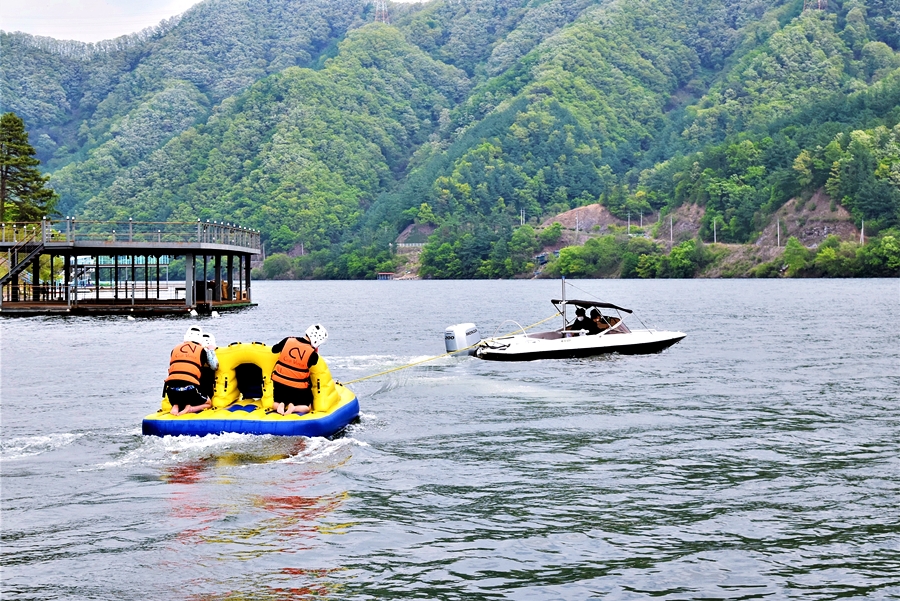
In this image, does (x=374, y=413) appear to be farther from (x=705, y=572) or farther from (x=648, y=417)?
(x=705, y=572)

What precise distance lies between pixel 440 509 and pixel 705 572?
4.71 m

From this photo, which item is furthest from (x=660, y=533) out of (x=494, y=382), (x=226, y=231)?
(x=226, y=231)

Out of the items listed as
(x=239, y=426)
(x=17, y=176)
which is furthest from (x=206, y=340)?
(x=17, y=176)

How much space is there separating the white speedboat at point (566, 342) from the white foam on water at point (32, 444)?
19636 mm

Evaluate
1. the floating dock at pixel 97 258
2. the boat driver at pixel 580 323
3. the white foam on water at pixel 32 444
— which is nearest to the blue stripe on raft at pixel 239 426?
the white foam on water at pixel 32 444

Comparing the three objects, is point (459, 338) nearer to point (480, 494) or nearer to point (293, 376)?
point (293, 376)

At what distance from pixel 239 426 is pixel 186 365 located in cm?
171

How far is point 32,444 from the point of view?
74.0 ft

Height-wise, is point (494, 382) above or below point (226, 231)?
below

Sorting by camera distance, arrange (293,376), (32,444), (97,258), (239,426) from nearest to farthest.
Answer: (239,426) → (293,376) → (32,444) → (97,258)

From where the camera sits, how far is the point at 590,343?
135ft

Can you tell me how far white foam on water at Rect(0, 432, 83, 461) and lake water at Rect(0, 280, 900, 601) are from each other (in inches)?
4.0

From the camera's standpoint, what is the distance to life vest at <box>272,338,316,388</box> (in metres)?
21.9

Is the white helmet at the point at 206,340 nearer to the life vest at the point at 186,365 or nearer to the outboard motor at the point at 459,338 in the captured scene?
the life vest at the point at 186,365
